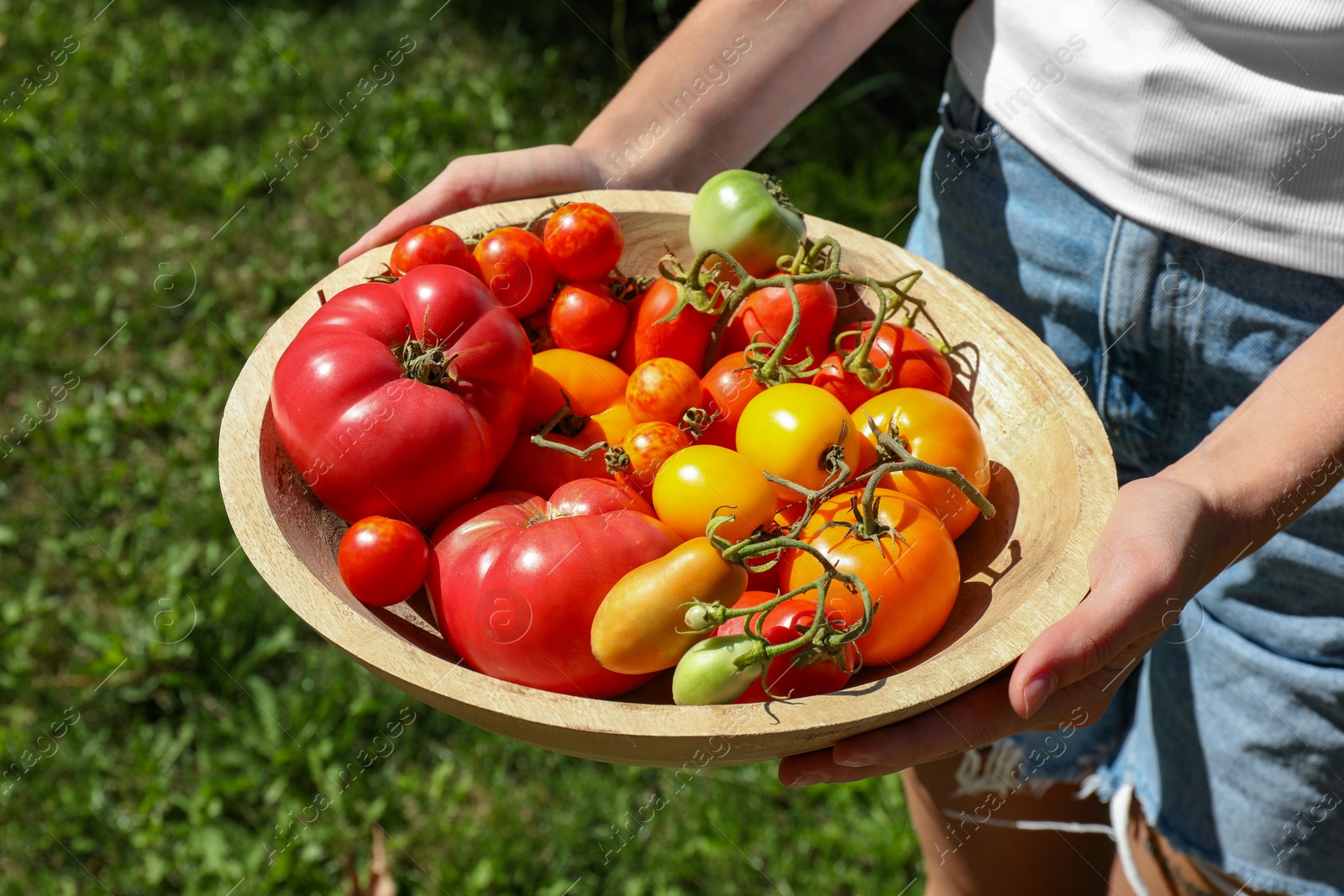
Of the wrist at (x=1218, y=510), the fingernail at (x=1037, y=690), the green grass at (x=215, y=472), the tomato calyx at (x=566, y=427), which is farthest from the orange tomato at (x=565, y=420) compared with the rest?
the green grass at (x=215, y=472)

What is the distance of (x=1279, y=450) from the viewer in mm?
1438

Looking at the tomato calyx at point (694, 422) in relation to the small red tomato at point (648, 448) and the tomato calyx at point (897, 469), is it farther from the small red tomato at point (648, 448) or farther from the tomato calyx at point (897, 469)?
the tomato calyx at point (897, 469)

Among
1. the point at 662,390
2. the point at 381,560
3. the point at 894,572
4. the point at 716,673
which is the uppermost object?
the point at 381,560

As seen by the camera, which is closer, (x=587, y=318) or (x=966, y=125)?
(x=587, y=318)

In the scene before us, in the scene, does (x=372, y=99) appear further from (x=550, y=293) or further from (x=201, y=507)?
(x=550, y=293)

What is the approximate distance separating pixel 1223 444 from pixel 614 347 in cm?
90

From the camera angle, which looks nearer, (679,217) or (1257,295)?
(1257,295)

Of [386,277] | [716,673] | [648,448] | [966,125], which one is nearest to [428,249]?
[386,277]

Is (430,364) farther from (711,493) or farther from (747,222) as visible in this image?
(747,222)

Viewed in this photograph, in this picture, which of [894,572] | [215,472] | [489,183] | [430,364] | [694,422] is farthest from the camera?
[215,472]

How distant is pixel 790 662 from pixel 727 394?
0.47 metres

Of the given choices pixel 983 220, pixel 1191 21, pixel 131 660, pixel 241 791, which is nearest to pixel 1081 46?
pixel 1191 21

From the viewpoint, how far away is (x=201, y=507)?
3.06 m

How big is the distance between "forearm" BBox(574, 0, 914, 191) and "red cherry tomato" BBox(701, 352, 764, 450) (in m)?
0.48
